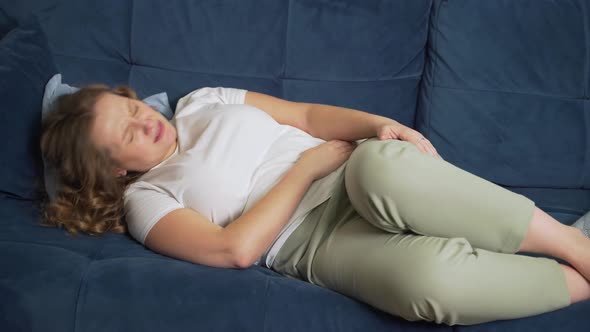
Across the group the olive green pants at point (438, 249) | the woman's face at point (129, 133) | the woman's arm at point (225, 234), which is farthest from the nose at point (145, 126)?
the olive green pants at point (438, 249)

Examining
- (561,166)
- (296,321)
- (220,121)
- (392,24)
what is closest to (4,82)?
(220,121)

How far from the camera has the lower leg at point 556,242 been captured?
1174 mm

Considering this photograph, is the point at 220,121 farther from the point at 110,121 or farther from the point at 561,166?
the point at 561,166

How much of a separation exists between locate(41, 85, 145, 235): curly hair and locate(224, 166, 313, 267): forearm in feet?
1.09

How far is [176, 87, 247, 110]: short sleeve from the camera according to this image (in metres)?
1.58

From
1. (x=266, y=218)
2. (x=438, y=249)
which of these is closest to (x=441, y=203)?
(x=438, y=249)

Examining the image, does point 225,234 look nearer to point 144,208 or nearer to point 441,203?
point 144,208

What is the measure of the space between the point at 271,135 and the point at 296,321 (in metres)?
0.51

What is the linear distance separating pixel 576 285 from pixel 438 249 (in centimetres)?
31

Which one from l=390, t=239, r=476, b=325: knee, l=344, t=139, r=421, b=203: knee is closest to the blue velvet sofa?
l=344, t=139, r=421, b=203: knee

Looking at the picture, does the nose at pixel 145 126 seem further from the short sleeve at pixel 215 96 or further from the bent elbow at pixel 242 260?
the bent elbow at pixel 242 260

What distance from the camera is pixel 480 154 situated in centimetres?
178

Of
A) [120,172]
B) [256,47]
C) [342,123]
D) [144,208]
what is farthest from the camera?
[256,47]

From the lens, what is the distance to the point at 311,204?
1.38 m
